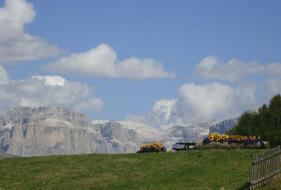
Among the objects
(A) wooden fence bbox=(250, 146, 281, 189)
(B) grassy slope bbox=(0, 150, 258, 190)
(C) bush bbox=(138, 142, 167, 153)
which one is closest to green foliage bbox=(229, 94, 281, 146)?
(C) bush bbox=(138, 142, 167, 153)

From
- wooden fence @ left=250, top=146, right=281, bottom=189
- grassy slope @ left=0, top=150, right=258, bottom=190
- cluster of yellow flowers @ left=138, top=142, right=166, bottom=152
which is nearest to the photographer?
wooden fence @ left=250, top=146, right=281, bottom=189

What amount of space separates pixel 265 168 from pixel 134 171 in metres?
13.1

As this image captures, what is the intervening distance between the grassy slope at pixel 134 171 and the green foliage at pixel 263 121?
2141 inches

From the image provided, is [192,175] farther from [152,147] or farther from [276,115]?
[276,115]

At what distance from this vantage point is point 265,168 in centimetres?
3189

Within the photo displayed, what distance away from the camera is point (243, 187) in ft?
109

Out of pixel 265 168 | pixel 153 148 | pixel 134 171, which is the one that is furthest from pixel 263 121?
pixel 265 168

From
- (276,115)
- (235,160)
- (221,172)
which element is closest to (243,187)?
(221,172)

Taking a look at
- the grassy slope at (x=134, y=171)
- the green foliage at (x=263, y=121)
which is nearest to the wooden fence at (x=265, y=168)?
the grassy slope at (x=134, y=171)

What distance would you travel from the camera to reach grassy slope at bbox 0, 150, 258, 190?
38000mm

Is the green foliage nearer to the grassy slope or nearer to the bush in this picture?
the bush

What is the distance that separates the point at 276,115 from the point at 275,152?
2914 inches

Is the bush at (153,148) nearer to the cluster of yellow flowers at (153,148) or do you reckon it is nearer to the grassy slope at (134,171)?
the cluster of yellow flowers at (153,148)

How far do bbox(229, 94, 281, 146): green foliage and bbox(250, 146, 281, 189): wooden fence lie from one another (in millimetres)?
A: 66089
